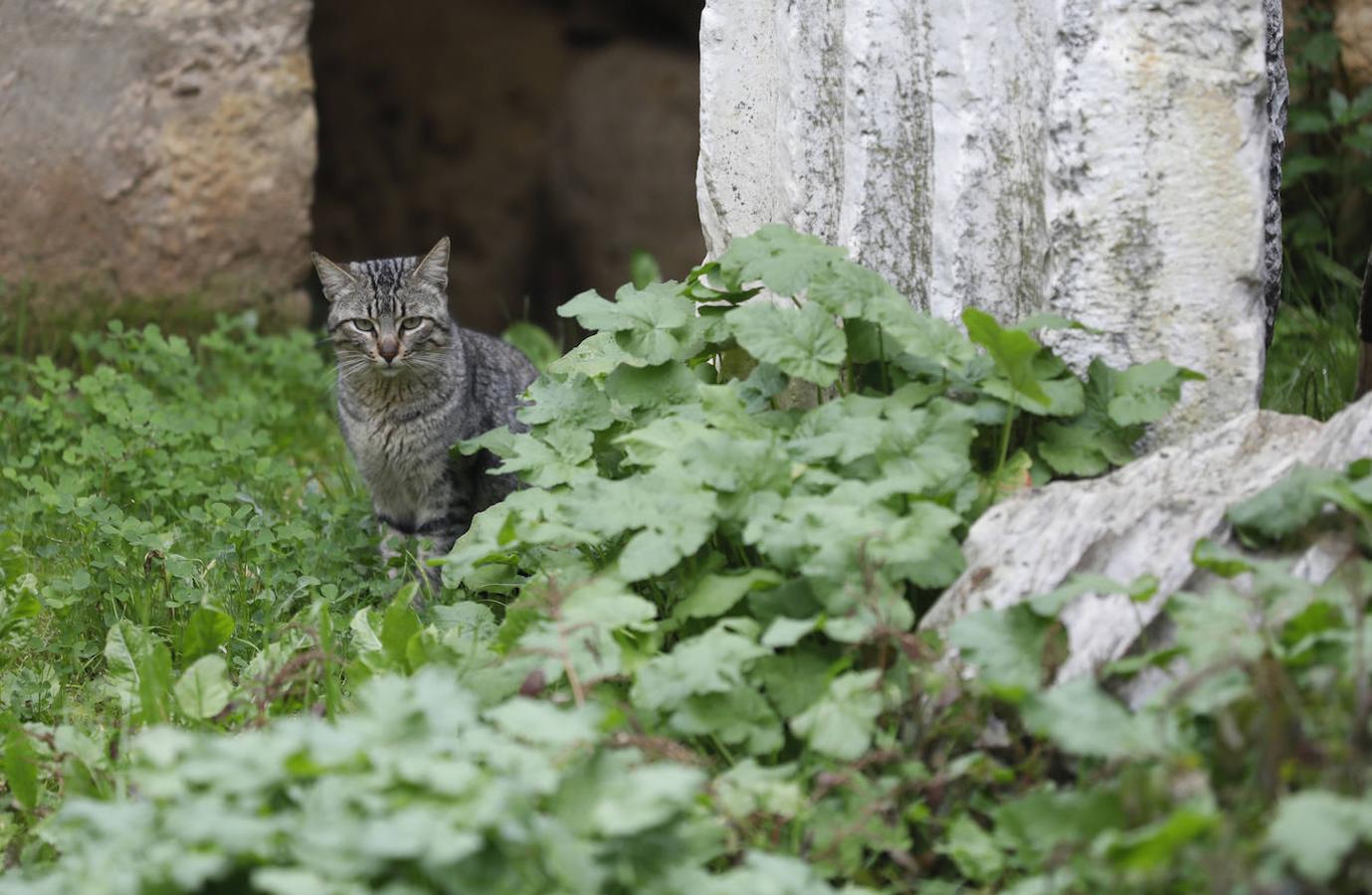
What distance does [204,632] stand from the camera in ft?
10.5

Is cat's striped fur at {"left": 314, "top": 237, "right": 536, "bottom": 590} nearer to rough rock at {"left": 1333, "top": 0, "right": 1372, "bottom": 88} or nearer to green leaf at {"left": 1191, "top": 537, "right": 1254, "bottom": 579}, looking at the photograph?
green leaf at {"left": 1191, "top": 537, "right": 1254, "bottom": 579}

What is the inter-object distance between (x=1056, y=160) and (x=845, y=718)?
1252 millimetres

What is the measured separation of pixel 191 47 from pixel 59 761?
11.7 ft

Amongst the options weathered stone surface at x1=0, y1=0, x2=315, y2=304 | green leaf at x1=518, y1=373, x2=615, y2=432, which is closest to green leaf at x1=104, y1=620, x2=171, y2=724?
green leaf at x1=518, y1=373, x2=615, y2=432

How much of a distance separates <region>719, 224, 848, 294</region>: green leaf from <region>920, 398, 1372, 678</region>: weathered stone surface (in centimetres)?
60

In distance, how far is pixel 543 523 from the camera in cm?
290

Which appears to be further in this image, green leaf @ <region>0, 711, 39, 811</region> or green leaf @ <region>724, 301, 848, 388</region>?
green leaf @ <region>724, 301, 848, 388</region>

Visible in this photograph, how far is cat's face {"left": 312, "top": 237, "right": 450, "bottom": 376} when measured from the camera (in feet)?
14.4

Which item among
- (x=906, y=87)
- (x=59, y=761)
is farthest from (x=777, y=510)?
(x=59, y=761)

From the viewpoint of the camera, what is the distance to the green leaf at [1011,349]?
9.11 ft

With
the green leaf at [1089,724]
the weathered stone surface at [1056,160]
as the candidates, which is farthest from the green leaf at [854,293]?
the green leaf at [1089,724]

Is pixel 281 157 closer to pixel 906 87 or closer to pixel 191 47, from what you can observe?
pixel 191 47

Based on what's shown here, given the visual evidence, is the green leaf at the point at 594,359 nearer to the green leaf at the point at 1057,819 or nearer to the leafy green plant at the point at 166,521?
the leafy green plant at the point at 166,521

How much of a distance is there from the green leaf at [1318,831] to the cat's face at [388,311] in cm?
310
